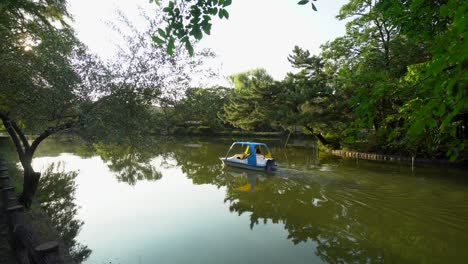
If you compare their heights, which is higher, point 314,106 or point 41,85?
point 314,106

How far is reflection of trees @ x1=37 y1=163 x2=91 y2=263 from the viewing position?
662 centimetres

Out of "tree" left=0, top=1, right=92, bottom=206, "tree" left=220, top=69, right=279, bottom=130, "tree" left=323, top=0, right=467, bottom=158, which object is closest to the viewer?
"tree" left=323, top=0, right=467, bottom=158

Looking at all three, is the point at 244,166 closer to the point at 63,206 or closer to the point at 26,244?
the point at 63,206

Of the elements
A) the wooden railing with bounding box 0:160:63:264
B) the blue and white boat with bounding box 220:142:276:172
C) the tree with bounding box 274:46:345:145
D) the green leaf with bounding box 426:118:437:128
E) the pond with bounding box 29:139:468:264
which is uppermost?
the tree with bounding box 274:46:345:145

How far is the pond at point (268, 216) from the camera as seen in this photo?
647cm

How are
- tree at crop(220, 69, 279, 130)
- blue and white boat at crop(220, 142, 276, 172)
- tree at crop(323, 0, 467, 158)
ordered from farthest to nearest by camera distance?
tree at crop(220, 69, 279, 130) < blue and white boat at crop(220, 142, 276, 172) < tree at crop(323, 0, 467, 158)

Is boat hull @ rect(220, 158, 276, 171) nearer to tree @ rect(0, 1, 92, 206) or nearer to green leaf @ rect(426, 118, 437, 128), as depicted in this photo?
tree @ rect(0, 1, 92, 206)

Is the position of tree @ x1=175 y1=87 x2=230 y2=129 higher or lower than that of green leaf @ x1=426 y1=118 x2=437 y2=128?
higher

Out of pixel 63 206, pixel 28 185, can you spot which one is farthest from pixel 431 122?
pixel 63 206

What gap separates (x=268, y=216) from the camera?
9.05 metres

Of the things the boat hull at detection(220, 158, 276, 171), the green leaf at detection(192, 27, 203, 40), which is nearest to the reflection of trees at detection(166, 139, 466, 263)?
the boat hull at detection(220, 158, 276, 171)

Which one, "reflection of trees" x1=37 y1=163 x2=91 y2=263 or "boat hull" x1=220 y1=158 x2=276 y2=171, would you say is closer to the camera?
"reflection of trees" x1=37 y1=163 x2=91 y2=263

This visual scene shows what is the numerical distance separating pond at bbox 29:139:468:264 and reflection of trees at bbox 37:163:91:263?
0.25 m

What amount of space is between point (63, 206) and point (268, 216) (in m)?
6.82
